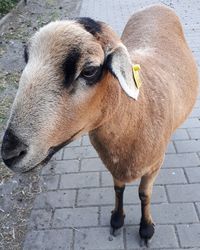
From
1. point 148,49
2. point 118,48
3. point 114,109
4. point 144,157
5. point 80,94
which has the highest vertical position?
point 118,48

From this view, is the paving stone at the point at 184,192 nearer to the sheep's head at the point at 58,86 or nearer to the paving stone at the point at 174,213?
the paving stone at the point at 174,213

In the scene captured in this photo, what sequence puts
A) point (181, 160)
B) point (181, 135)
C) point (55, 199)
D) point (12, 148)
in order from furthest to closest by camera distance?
point (181, 135)
point (181, 160)
point (55, 199)
point (12, 148)

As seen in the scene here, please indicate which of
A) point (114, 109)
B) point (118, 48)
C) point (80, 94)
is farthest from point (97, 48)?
point (114, 109)

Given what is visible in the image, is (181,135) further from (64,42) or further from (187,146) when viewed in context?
(64,42)

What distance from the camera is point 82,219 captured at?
3.60 m

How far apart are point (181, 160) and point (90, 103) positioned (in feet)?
8.03

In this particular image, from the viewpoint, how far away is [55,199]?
12.7ft

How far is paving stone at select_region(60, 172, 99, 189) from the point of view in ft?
13.2

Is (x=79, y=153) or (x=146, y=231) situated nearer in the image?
(x=146, y=231)

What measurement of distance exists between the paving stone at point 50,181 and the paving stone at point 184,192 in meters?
1.24

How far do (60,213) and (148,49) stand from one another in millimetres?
1846

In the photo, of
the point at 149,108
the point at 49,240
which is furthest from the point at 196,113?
the point at 49,240

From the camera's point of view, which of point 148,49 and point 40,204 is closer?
point 148,49

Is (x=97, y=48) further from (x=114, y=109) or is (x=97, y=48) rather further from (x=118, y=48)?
(x=114, y=109)
